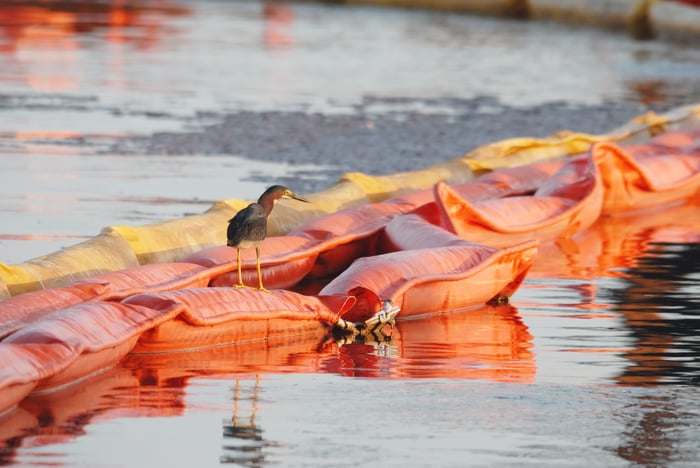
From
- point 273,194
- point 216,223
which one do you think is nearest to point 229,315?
point 273,194

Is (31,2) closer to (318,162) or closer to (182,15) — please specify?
(182,15)

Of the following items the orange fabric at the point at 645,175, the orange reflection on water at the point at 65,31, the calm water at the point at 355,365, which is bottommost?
the calm water at the point at 355,365

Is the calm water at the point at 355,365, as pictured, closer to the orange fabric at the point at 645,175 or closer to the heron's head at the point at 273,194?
the orange fabric at the point at 645,175

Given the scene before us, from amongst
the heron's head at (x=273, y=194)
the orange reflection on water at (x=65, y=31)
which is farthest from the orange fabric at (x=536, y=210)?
the orange reflection on water at (x=65, y=31)

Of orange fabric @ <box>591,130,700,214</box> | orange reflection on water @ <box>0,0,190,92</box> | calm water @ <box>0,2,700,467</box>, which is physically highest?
orange reflection on water @ <box>0,0,190,92</box>

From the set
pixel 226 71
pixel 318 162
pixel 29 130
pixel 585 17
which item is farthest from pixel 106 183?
pixel 585 17

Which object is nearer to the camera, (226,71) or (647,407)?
(647,407)

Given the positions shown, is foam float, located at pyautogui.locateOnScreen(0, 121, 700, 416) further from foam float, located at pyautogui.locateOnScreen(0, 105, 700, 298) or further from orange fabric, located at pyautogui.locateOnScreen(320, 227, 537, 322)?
foam float, located at pyautogui.locateOnScreen(0, 105, 700, 298)

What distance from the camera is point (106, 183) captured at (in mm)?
12266

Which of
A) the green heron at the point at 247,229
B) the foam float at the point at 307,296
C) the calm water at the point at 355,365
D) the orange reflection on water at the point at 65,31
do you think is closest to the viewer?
the calm water at the point at 355,365

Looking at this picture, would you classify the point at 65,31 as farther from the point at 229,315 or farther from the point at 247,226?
the point at 229,315

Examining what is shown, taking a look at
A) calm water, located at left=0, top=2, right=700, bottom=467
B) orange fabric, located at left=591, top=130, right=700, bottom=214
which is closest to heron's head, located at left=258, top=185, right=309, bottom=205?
calm water, located at left=0, top=2, right=700, bottom=467

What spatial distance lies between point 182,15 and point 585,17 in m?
7.77

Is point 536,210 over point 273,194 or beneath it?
over
